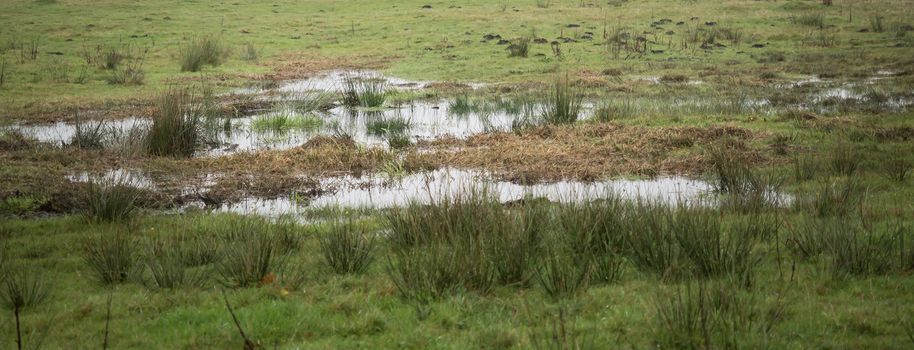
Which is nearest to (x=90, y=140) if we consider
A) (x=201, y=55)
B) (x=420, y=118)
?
(x=420, y=118)

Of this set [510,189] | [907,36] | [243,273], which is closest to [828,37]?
[907,36]

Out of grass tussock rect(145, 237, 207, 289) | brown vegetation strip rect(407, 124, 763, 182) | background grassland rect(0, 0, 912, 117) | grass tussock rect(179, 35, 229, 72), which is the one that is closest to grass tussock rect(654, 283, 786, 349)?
Answer: grass tussock rect(145, 237, 207, 289)

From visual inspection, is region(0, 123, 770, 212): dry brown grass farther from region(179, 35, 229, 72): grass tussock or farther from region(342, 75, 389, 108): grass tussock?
region(179, 35, 229, 72): grass tussock

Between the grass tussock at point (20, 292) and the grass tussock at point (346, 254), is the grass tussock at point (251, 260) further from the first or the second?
the grass tussock at point (20, 292)

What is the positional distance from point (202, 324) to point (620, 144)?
864cm

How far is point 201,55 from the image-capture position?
24.4 metres

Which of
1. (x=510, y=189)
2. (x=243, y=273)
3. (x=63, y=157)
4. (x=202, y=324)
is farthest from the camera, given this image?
(x=63, y=157)

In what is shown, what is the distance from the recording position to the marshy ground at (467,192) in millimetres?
5949

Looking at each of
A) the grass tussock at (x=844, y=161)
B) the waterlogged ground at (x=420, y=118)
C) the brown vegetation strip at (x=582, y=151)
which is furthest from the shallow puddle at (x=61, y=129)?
the grass tussock at (x=844, y=161)

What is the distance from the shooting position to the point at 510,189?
1140cm

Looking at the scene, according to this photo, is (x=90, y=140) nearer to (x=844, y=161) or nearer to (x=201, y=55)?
(x=201, y=55)

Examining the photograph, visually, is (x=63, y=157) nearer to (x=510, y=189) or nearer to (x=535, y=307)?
(x=510, y=189)

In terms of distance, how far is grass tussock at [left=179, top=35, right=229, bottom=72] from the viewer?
78.3 feet

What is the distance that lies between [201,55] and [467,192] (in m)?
18.0
